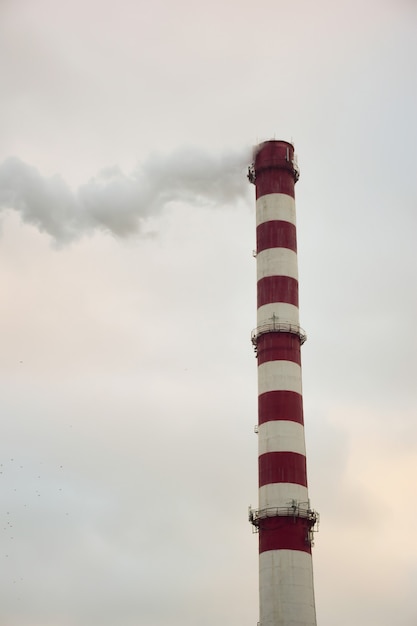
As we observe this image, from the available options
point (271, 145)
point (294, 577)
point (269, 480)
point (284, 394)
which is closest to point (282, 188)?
point (271, 145)

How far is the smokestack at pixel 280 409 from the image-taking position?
107ft

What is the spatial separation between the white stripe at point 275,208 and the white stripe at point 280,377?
6403 millimetres

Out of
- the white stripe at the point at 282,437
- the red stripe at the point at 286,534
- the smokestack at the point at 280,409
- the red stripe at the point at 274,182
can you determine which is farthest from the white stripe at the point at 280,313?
the red stripe at the point at 286,534

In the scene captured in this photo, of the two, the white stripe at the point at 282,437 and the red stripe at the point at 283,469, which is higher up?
the white stripe at the point at 282,437

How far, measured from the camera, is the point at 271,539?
109ft

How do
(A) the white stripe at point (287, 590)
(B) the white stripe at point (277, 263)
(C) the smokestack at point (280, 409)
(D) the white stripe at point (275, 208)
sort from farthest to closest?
(D) the white stripe at point (275, 208) < (B) the white stripe at point (277, 263) < (C) the smokestack at point (280, 409) < (A) the white stripe at point (287, 590)

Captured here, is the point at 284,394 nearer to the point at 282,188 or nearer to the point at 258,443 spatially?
the point at 258,443

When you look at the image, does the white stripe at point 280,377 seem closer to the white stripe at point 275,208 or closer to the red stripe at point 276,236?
the red stripe at point 276,236

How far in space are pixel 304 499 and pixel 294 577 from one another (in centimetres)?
290

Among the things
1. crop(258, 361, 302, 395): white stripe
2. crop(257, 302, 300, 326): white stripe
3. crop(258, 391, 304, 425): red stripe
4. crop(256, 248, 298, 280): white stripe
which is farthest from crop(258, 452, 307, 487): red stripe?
crop(256, 248, 298, 280): white stripe

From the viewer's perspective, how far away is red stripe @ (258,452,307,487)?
111 ft

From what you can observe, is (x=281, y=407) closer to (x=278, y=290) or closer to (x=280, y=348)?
(x=280, y=348)

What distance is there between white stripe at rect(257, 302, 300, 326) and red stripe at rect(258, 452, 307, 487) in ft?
17.9

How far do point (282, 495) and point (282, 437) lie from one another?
88.6 inches
